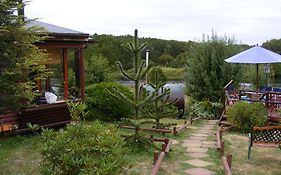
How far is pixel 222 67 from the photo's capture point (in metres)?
20.7

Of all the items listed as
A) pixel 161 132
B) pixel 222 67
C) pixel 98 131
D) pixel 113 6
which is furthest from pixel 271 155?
pixel 113 6

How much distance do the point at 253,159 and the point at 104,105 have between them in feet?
22.2

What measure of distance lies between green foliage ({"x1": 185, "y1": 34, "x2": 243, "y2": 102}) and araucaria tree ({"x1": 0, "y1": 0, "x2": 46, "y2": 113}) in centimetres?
1410

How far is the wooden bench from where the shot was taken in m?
8.16

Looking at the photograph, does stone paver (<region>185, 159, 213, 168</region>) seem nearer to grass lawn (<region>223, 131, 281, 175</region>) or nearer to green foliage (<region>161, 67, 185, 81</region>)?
grass lawn (<region>223, 131, 281, 175</region>)

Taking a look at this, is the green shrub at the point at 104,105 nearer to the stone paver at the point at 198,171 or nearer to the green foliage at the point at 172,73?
the stone paver at the point at 198,171

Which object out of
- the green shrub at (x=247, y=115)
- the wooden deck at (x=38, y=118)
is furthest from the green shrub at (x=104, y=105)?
the green shrub at (x=247, y=115)

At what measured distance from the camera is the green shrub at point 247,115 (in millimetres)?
11703

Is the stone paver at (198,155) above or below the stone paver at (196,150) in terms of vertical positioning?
above

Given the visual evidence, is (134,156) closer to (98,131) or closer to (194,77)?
(98,131)

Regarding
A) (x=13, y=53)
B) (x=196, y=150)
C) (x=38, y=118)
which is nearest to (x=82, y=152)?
(x=13, y=53)

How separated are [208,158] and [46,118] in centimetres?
529

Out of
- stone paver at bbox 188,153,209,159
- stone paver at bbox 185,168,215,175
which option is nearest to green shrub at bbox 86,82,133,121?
stone paver at bbox 188,153,209,159

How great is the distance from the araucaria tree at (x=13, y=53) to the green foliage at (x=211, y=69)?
14097 millimetres
